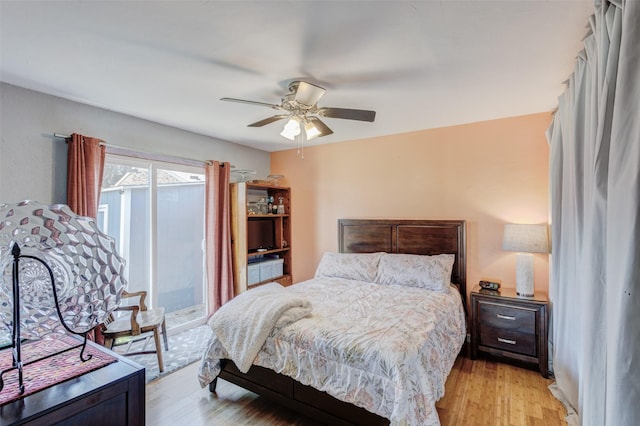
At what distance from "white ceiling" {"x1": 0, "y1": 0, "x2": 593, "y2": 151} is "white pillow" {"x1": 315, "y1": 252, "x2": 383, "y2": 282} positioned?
5.63ft

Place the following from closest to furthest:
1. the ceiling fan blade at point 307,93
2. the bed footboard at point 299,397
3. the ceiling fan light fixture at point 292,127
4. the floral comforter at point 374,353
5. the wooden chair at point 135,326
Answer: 1. the floral comforter at point 374,353
2. the bed footboard at point 299,397
3. the ceiling fan blade at point 307,93
4. the ceiling fan light fixture at point 292,127
5. the wooden chair at point 135,326

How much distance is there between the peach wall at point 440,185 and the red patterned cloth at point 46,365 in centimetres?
326

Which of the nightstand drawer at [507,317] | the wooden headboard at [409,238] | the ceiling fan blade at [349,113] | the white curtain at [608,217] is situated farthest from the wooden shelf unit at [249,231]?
the white curtain at [608,217]

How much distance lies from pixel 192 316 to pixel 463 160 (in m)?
3.87

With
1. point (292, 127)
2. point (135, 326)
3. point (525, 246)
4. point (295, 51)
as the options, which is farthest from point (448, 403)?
point (295, 51)

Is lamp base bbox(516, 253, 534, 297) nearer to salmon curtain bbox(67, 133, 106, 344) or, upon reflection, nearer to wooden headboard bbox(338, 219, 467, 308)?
wooden headboard bbox(338, 219, 467, 308)

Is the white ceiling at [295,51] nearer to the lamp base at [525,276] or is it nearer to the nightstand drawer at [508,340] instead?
the lamp base at [525,276]

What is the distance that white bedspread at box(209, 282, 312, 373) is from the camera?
6.90ft

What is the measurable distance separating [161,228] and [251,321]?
210 cm

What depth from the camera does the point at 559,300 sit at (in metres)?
2.34

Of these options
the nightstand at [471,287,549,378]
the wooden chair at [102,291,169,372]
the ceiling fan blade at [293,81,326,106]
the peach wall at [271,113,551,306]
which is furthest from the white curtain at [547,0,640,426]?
the wooden chair at [102,291,169,372]

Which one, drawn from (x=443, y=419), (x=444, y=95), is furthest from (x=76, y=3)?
(x=443, y=419)

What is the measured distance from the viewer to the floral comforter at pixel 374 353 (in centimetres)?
165

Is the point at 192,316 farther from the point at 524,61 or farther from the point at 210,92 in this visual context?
the point at 524,61
